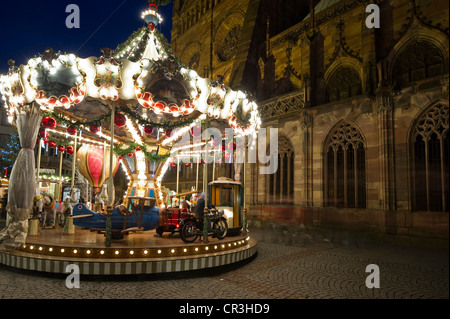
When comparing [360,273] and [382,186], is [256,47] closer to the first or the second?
[382,186]

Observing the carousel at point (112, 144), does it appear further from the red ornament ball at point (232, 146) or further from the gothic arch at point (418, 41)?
the gothic arch at point (418, 41)

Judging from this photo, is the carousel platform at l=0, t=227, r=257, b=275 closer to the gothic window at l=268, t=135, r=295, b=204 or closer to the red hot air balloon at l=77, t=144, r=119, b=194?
the red hot air balloon at l=77, t=144, r=119, b=194

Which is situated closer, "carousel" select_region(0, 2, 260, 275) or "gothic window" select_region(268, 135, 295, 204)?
"carousel" select_region(0, 2, 260, 275)

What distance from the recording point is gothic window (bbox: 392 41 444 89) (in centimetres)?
1233

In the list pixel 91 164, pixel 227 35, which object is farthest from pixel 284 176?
pixel 227 35

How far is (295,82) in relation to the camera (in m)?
17.9

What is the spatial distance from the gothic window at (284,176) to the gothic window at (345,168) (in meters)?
2.23

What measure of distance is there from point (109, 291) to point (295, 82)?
620 inches

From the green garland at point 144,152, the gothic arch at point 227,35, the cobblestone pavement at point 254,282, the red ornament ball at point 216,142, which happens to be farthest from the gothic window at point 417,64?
the gothic arch at point 227,35

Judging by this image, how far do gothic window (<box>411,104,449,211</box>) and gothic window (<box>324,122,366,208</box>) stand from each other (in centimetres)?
226

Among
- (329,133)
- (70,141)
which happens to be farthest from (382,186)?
(70,141)

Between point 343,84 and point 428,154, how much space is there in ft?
19.4

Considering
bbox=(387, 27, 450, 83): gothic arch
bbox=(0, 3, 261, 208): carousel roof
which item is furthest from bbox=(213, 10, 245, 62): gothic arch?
bbox=(0, 3, 261, 208): carousel roof

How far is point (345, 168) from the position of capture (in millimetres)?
14367
